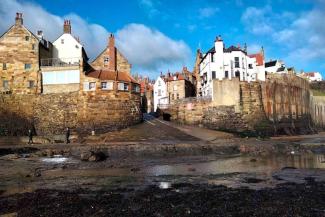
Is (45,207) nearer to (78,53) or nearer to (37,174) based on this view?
(37,174)

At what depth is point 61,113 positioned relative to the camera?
1709 inches

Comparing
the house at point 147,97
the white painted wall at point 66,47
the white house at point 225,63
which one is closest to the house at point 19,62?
the white painted wall at point 66,47

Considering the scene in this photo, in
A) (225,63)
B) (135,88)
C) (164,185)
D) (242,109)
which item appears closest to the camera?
(164,185)

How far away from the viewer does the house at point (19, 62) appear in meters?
44.0

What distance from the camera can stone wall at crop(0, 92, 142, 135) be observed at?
42.9m

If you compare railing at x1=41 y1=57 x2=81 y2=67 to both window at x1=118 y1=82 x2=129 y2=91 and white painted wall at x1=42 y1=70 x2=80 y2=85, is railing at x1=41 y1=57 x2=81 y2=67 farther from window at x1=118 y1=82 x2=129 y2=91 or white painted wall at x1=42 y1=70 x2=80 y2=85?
window at x1=118 y1=82 x2=129 y2=91

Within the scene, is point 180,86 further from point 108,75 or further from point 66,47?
point 108,75

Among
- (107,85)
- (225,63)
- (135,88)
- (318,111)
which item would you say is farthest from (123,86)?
(318,111)

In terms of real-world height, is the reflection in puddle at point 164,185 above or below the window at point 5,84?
below

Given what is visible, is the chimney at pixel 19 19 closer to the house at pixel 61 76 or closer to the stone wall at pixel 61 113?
the house at pixel 61 76

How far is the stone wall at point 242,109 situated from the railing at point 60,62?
16.1 meters

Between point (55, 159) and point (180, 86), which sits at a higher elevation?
point (180, 86)

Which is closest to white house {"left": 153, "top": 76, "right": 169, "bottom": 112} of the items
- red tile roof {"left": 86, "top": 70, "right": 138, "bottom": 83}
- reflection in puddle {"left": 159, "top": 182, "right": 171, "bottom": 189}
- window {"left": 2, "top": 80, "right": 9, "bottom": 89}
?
red tile roof {"left": 86, "top": 70, "right": 138, "bottom": 83}

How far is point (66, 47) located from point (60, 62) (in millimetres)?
3101
